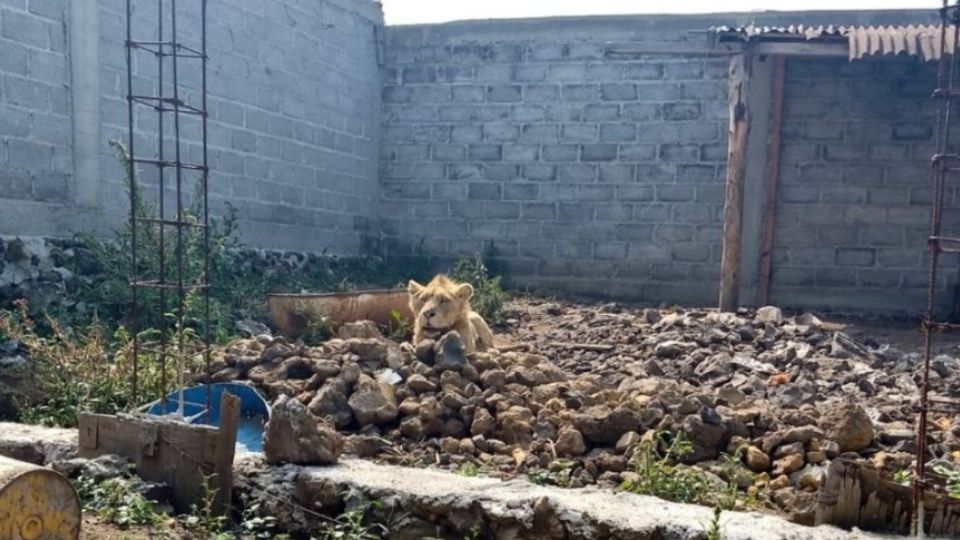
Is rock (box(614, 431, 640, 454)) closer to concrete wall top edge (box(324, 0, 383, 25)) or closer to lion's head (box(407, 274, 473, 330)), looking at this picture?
lion's head (box(407, 274, 473, 330))

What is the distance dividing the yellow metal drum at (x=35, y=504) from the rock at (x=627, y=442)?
2.33 m

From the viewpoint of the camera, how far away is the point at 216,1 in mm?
8203

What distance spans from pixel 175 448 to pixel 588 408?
79.6 inches

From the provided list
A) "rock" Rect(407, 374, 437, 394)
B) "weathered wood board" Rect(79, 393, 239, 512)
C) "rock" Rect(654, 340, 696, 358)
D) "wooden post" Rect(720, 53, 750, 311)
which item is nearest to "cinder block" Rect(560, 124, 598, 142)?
"wooden post" Rect(720, 53, 750, 311)

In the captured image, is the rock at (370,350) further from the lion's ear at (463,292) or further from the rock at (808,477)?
the rock at (808,477)

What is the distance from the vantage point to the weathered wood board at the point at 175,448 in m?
3.54

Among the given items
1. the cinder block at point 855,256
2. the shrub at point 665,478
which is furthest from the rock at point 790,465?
the cinder block at point 855,256

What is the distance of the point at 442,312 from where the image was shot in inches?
228

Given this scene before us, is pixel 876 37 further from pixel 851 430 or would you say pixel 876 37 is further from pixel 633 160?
pixel 851 430

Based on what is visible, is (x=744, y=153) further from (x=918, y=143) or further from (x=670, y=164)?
(x=918, y=143)

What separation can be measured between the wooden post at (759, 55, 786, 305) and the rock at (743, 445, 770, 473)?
19.3 ft

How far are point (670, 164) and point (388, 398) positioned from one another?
6.38m

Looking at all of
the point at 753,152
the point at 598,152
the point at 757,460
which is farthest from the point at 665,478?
the point at 598,152

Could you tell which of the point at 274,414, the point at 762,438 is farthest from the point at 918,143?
the point at 274,414
